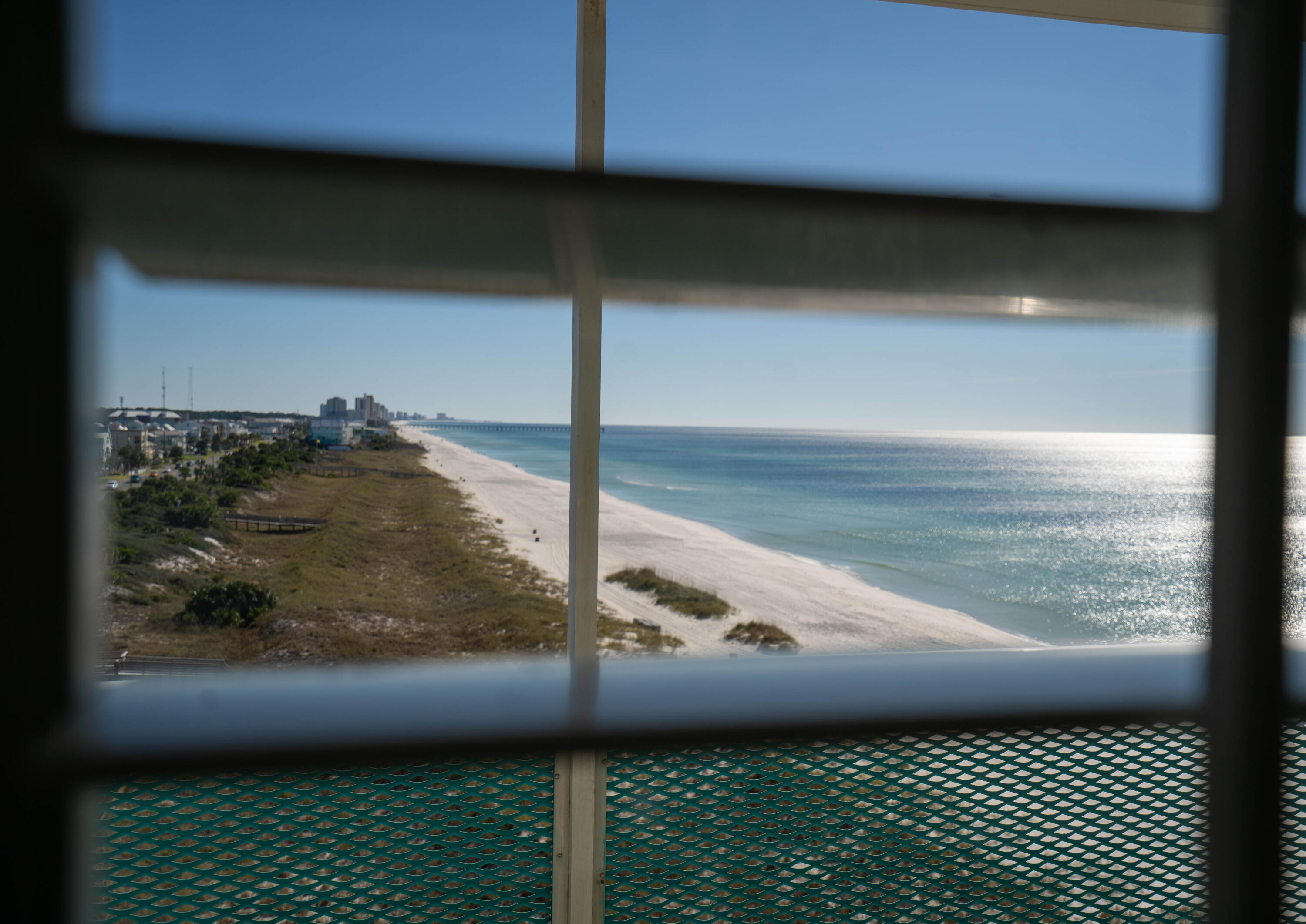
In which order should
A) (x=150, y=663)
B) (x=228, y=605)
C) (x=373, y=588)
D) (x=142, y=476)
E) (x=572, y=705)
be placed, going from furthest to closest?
(x=373, y=588) → (x=228, y=605) → (x=142, y=476) → (x=150, y=663) → (x=572, y=705)

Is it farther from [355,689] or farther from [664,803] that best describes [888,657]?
[664,803]

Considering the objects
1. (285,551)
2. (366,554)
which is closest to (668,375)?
(366,554)

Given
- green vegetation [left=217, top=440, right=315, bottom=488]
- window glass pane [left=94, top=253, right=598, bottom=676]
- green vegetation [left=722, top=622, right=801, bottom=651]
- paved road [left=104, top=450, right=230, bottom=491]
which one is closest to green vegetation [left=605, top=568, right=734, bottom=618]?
green vegetation [left=722, top=622, right=801, bottom=651]

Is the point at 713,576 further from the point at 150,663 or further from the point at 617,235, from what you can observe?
the point at 617,235

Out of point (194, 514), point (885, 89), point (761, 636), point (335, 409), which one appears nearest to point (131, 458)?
point (194, 514)

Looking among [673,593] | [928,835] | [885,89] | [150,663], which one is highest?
[885,89]
